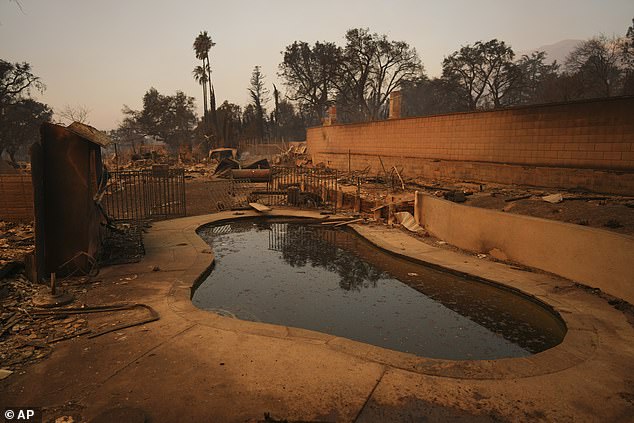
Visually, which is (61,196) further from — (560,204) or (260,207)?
(560,204)

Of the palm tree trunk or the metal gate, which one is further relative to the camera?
the palm tree trunk

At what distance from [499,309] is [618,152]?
6.78 meters

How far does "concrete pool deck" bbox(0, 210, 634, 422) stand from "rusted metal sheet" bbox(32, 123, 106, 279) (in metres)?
2.62

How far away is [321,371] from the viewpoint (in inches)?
165

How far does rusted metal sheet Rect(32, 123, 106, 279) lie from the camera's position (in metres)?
6.74

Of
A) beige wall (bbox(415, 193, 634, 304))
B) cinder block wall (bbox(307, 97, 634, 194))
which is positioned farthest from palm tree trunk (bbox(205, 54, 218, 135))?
beige wall (bbox(415, 193, 634, 304))

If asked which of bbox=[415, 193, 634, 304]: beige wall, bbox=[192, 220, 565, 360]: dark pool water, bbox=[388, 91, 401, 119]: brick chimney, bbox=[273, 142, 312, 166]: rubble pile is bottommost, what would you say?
bbox=[192, 220, 565, 360]: dark pool water

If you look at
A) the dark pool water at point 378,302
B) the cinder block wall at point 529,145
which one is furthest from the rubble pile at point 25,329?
the cinder block wall at point 529,145

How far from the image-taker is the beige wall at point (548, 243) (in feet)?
19.9

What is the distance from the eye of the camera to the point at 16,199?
33.1ft

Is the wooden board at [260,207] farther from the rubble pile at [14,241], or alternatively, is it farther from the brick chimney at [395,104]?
the brick chimney at [395,104]

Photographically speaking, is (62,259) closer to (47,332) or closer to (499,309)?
(47,332)

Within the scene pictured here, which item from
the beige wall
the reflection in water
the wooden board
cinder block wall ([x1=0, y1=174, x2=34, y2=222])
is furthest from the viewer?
the wooden board

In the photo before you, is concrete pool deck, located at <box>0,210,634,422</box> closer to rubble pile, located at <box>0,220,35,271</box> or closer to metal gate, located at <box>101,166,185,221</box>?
rubble pile, located at <box>0,220,35,271</box>
